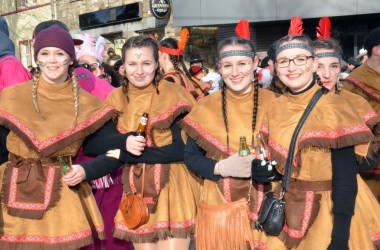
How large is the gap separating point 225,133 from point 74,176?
1021 millimetres

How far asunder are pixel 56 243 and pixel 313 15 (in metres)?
10.3

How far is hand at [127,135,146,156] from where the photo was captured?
3.43 meters

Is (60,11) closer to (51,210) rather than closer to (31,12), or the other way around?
(31,12)

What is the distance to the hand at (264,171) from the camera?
2820 millimetres

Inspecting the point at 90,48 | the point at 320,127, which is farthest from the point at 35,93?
the point at 90,48

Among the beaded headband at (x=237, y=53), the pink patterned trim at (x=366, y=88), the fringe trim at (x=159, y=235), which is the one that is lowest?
the fringe trim at (x=159, y=235)

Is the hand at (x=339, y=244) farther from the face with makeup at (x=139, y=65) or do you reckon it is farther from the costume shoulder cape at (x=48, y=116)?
the face with makeup at (x=139, y=65)

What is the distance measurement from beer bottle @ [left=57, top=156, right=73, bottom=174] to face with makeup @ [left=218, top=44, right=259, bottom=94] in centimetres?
118

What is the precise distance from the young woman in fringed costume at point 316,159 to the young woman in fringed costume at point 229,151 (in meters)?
0.28

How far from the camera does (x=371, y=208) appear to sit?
2967 millimetres

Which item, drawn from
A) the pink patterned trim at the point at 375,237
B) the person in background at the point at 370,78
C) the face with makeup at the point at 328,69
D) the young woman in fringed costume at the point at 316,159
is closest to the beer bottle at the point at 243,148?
the young woman in fringed costume at the point at 316,159

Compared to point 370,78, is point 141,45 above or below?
above

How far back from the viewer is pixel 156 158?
140 inches

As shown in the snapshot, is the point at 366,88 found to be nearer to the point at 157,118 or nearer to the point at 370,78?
the point at 370,78
